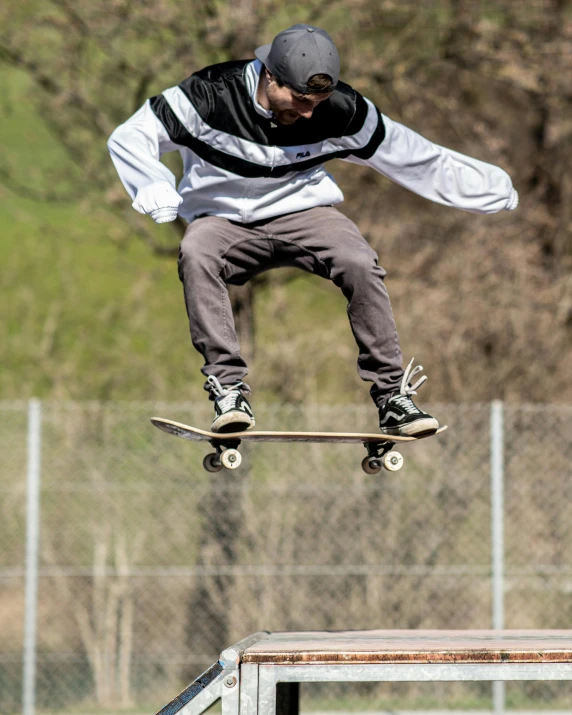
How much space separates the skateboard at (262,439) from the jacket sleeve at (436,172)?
1.09 m

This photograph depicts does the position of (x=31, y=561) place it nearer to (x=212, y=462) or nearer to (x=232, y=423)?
(x=212, y=462)

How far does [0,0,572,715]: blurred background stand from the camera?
7715 mm

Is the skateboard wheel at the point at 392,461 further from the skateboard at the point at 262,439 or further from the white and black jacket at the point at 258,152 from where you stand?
the white and black jacket at the point at 258,152

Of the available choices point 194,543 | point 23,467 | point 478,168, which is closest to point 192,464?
point 194,543

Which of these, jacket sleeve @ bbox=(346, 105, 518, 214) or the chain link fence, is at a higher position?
jacket sleeve @ bbox=(346, 105, 518, 214)

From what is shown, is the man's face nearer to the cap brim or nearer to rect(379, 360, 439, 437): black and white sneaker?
the cap brim

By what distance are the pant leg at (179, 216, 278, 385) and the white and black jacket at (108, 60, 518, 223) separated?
0.10 meters

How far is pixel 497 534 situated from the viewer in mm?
7090

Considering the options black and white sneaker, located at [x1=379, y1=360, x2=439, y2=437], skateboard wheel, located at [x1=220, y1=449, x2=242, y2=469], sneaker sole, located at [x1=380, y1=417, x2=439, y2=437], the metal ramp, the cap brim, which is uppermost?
A: the cap brim

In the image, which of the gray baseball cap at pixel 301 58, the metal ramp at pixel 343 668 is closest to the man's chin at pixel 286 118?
the gray baseball cap at pixel 301 58

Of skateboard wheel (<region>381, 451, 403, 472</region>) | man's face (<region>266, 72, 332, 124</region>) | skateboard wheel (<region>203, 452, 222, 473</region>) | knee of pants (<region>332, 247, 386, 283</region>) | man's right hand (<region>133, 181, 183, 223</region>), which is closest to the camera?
man's right hand (<region>133, 181, 183, 223</region>)

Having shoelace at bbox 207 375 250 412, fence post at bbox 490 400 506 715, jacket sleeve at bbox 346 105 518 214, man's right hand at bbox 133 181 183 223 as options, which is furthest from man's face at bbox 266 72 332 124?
fence post at bbox 490 400 506 715

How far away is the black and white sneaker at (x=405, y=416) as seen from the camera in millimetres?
4457

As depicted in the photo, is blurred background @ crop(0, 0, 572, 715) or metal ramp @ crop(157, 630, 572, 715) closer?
metal ramp @ crop(157, 630, 572, 715)
